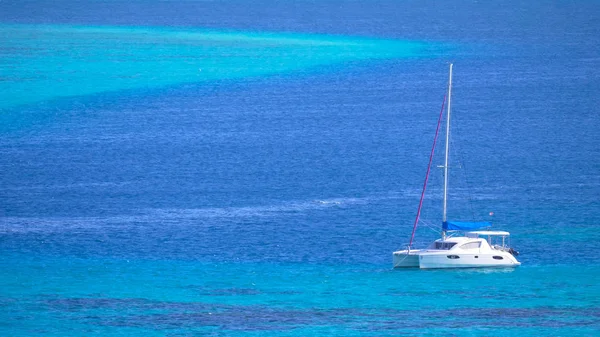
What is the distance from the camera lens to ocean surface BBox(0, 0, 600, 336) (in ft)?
101

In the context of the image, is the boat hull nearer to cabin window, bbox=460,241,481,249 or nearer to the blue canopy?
cabin window, bbox=460,241,481,249

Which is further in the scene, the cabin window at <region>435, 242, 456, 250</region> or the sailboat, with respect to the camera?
the cabin window at <region>435, 242, 456, 250</region>

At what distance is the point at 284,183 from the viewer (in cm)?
4759

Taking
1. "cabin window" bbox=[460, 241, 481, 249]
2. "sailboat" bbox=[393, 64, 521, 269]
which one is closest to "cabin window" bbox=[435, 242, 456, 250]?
"sailboat" bbox=[393, 64, 521, 269]

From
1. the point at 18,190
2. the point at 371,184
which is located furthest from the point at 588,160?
the point at 18,190

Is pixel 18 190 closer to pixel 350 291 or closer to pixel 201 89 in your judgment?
pixel 350 291

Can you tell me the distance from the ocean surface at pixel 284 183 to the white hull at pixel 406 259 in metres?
0.29

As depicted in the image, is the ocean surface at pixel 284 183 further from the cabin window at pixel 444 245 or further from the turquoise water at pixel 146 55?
the cabin window at pixel 444 245

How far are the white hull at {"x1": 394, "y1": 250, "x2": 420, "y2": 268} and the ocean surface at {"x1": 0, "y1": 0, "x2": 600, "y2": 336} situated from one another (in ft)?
0.94

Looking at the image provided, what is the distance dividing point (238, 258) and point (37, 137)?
1102 inches

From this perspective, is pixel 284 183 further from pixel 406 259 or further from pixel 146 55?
pixel 146 55

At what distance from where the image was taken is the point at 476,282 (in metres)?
32.8

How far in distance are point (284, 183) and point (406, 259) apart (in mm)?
14556

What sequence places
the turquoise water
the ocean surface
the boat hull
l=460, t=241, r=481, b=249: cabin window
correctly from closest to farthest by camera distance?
the ocean surface, the boat hull, l=460, t=241, r=481, b=249: cabin window, the turquoise water
